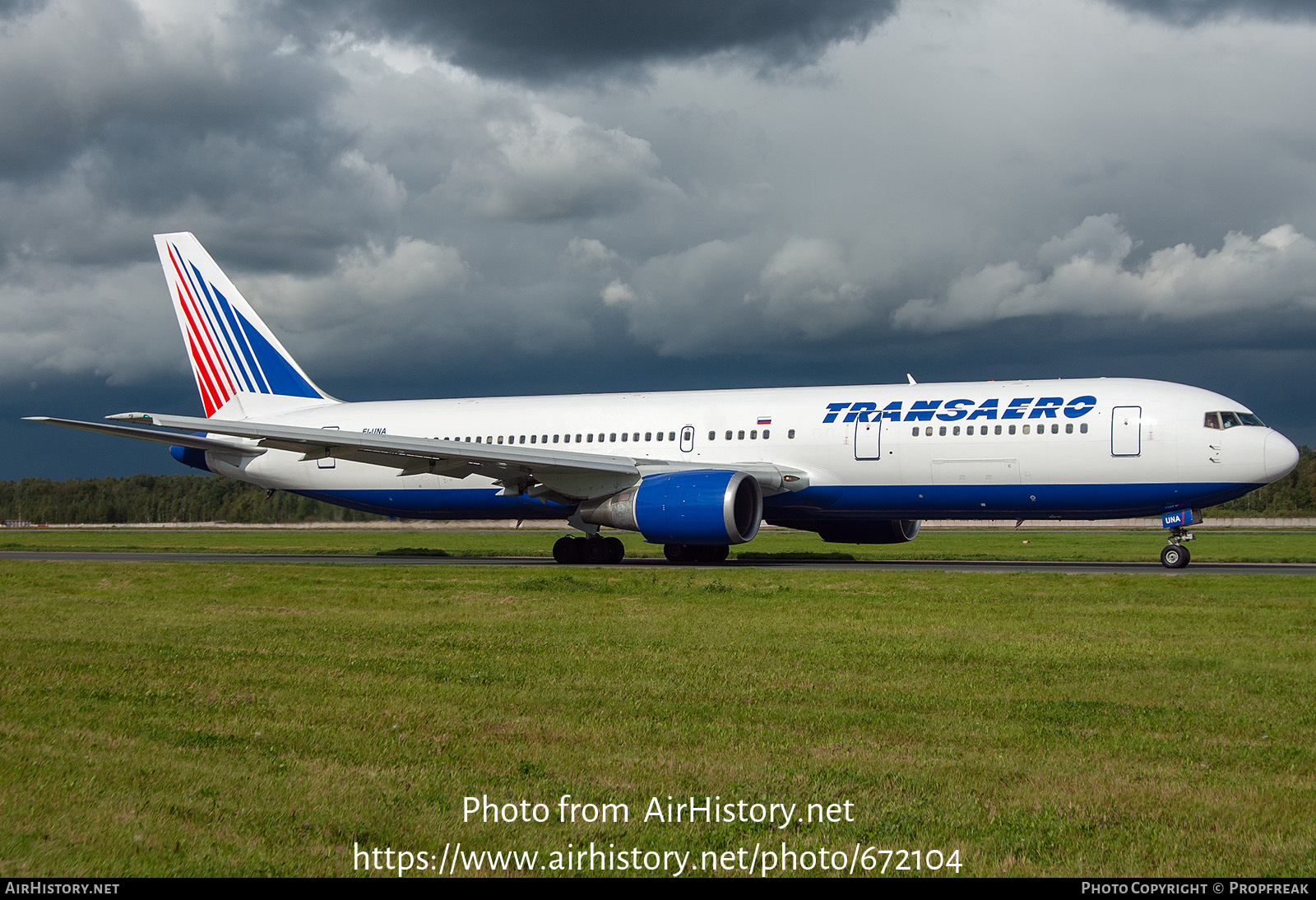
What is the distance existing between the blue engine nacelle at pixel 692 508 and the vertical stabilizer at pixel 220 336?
44.0ft

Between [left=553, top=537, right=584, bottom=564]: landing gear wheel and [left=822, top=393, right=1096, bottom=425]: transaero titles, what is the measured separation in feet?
21.5

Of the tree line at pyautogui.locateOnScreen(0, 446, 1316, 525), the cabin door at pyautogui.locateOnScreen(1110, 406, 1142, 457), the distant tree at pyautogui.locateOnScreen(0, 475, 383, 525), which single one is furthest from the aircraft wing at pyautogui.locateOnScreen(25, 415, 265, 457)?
the distant tree at pyautogui.locateOnScreen(0, 475, 383, 525)

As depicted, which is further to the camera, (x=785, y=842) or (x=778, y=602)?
(x=778, y=602)

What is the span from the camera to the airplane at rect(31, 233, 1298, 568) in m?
22.0

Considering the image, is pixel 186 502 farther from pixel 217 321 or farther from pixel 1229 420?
pixel 1229 420

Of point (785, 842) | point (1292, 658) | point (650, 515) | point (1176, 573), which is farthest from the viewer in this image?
point (650, 515)

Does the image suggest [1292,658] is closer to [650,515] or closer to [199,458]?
[650,515]

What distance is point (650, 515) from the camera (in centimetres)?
2273

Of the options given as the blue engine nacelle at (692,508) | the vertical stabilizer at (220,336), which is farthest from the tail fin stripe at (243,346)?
the blue engine nacelle at (692,508)

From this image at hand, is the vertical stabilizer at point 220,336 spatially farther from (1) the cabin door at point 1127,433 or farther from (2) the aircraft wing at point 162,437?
(1) the cabin door at point 1127,433

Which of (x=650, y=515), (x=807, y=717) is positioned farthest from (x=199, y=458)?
(x=807, y=717)

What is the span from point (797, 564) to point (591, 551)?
4925mm

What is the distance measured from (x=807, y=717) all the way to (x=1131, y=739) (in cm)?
199

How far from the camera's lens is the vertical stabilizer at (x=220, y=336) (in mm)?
31250
